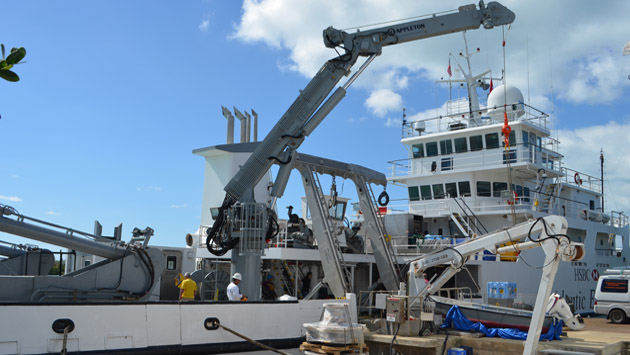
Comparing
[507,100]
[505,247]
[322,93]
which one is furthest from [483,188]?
[505,247]

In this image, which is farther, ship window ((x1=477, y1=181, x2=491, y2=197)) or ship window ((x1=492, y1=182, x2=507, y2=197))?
ship window ((x1=477, y1=181, x2=491, y2=197))

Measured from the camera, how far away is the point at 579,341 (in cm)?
1185

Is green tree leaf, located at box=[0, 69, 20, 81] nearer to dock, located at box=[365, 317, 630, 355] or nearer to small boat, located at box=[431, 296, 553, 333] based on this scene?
dock, located at box=[365, 317, 630, 355]

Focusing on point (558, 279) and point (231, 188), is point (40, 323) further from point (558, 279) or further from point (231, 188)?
point (558, 279)

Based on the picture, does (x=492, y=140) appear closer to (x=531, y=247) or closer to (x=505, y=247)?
(x=505, y=247)

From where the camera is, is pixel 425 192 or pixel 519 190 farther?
pixel 425 192

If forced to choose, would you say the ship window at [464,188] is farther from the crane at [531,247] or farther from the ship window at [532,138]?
the crane at [531,247]

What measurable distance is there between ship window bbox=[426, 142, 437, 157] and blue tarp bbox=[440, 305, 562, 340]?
14550mm

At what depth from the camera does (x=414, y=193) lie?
26516 mm

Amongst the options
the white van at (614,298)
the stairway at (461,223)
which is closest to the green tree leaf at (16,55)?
the stairway at (461,223)

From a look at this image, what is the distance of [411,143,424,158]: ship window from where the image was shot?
88.6ft

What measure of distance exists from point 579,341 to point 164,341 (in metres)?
8.48

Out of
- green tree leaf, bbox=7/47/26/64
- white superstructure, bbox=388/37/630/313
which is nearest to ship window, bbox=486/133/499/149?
white superstructure, bbox=388/37/630/313

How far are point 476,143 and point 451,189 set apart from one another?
7.74 feet
